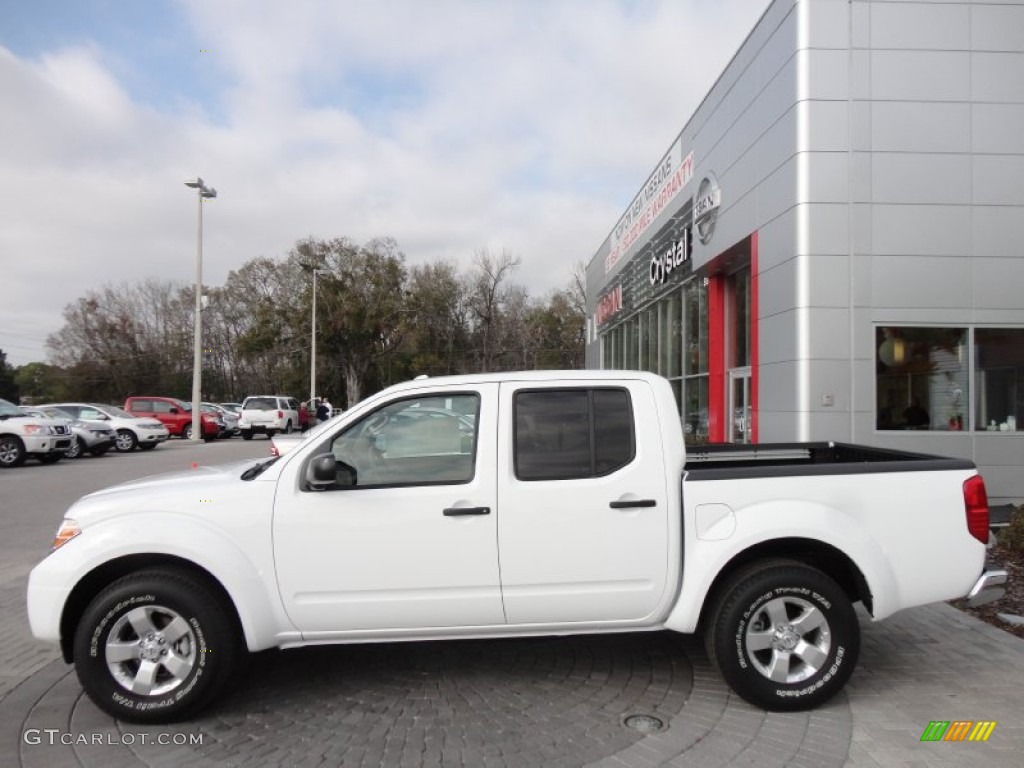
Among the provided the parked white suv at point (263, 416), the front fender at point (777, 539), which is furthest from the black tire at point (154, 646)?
the parked white suv at point (263, 416)

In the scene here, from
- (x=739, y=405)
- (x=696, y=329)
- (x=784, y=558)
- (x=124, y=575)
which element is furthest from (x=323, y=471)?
(x=696, y=329)

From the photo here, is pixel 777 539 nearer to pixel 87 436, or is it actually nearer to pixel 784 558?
pixel 784 558

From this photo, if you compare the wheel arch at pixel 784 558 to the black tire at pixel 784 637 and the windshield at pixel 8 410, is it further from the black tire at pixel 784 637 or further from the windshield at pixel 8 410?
the windshield at pixel 8 410

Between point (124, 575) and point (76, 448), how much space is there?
1767 centimetres

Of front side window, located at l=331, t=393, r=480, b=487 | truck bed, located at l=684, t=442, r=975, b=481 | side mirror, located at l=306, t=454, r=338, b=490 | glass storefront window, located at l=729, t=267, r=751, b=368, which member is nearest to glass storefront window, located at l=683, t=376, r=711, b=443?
glass storefront window, located at l=729, t=267, r=751, b=368

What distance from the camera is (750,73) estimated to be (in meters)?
12.2

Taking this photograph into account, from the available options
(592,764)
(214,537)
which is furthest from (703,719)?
(214,537)

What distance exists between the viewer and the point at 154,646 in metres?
3.69

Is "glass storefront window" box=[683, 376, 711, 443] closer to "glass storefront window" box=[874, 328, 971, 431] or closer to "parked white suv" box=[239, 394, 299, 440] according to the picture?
"glass storefront window" box=[874, 328, 971, 431]

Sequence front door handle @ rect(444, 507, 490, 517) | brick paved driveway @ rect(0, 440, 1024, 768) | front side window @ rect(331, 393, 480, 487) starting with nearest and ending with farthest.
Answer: brick paved driveway @ rect(0, 440, 1024, 768) < front door handle @ rect(444, 507, 490, 517) < front side window @ rect(331, 393, 480, 487)

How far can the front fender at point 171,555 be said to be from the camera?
3.65m

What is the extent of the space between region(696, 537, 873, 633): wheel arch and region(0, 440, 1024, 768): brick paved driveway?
1.93 feet

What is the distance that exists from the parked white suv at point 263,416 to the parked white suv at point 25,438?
1173 cm

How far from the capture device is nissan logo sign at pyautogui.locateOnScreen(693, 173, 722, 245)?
1404cm
